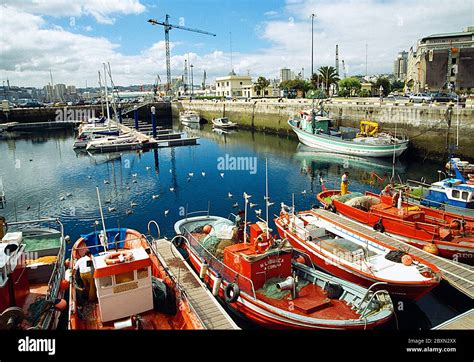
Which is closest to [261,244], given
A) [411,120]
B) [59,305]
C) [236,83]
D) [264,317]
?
[264,317]

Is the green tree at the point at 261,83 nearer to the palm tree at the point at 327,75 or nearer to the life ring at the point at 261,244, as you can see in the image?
the palm tree at the point at 327,75

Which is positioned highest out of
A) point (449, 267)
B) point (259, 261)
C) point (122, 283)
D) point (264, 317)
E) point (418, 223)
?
point (122, 283)

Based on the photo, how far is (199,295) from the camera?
1291 centimetres

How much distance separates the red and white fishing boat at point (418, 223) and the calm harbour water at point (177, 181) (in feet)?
7.70

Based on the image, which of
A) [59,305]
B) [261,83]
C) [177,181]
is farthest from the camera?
[261,83]

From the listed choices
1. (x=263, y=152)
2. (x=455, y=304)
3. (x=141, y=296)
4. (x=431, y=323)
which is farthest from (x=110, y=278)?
(x=263, y=152)

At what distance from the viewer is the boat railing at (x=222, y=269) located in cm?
1235

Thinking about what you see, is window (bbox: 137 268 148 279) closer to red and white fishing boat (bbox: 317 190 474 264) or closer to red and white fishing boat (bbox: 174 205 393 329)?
red and white fishing boat (bbox: 174 205 393 329)

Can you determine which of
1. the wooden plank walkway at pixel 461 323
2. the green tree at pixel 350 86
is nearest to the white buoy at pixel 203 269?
the wooden plank walkway at pixel 461 323

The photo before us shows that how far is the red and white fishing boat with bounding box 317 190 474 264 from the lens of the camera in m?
16.3

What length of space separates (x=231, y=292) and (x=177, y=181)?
879 inches

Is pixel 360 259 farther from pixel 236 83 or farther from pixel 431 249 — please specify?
pixel 236 83

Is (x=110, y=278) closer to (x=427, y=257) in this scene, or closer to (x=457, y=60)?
(x=427, y=257)

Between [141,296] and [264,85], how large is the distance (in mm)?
99773
